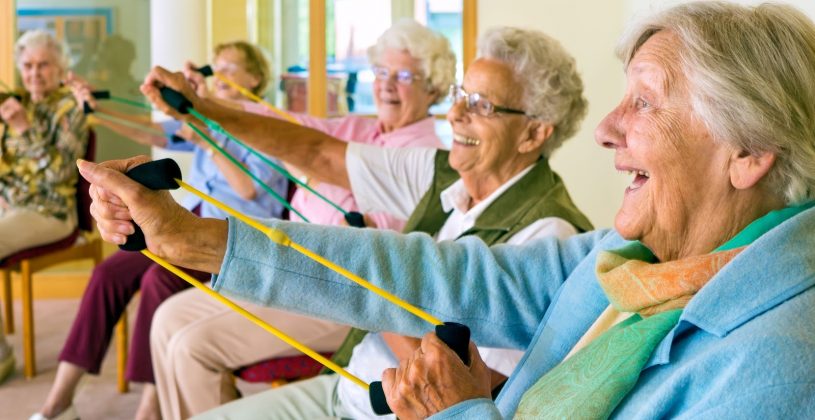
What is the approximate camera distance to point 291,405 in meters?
1.83

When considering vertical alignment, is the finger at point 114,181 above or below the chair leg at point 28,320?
above

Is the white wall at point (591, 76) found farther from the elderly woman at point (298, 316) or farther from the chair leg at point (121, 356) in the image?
the chair leg at point (121, 356)

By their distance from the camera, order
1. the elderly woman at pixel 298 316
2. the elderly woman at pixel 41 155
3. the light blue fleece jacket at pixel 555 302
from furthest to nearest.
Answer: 1. the elderly woman at pixel 41 155
2. the elderly woman at pixel 298 316
3. the light blue fleece jacket at pixel 555 302

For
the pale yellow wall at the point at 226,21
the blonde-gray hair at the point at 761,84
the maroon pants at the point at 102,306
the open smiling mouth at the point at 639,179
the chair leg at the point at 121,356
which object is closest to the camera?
the blonde-gray hair at the point at 761,84

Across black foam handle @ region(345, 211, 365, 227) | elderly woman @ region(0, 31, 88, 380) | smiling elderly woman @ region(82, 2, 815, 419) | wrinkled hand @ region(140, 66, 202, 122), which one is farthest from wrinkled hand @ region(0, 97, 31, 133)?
smiling elderly woman @ region(82, 2, 815, 419)

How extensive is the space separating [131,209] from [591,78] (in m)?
2.38

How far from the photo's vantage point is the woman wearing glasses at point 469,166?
182cm

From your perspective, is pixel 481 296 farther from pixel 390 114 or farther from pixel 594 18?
pixel 594 18

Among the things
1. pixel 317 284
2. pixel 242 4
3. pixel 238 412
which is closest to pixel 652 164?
pixel 317 284

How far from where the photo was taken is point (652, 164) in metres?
1.20

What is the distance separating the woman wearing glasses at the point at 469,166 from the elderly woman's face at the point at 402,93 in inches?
18.3

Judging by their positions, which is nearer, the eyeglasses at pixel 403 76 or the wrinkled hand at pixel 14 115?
the eyeglasses at pixel 403 76

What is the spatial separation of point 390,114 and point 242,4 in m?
2.04

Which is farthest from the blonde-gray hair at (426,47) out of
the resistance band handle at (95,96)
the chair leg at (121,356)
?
the chair leg at (121,356)
